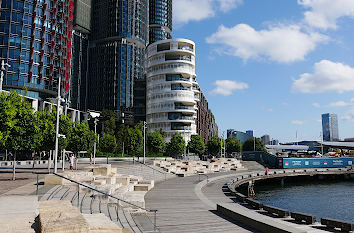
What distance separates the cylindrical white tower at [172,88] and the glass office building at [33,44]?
105 feet

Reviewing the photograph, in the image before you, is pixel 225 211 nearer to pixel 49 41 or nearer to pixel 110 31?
pixel 49 41

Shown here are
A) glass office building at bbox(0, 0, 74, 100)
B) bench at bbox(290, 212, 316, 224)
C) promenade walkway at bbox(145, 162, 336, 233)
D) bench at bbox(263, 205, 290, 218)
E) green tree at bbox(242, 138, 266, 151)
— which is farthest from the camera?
green tree at bbox(242, 138, 266, 151)

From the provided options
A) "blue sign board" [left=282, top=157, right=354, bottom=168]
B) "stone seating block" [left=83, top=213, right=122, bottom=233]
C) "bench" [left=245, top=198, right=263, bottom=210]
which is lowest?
"blue sign board" [left=282, top=157, right=354, bottom=168]

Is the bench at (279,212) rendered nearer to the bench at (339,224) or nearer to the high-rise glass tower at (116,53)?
the bench at (339,224)

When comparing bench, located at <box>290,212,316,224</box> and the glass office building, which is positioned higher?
the glass office building

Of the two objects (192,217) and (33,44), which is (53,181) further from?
(33,44)

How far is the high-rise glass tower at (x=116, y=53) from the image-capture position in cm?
16288

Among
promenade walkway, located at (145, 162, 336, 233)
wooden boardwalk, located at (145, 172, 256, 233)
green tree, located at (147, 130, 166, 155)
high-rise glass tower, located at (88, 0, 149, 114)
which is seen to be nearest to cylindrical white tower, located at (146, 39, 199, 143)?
green tree, located at (147, 130, 166, 155)

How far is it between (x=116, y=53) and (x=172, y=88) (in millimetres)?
78925

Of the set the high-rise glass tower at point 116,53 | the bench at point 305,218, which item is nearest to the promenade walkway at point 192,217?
the bench at point 305,218

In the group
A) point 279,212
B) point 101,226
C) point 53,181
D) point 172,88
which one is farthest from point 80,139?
point 172,88

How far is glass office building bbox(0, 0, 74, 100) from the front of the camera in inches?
3460

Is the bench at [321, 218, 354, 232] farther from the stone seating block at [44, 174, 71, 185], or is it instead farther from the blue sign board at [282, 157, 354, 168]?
the blue sign board at [282, 157, 354, 168]

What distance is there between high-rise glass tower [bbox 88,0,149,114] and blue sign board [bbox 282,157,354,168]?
327ft
